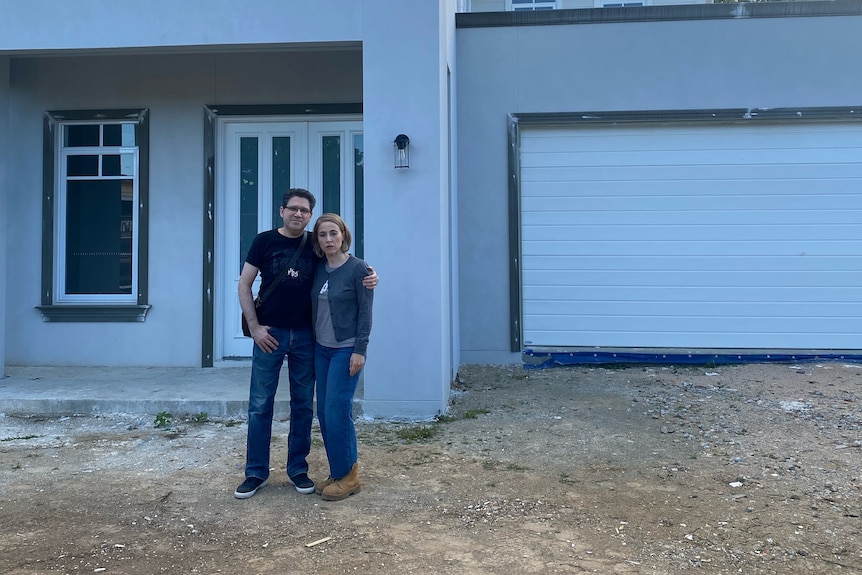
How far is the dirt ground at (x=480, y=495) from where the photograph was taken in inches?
127

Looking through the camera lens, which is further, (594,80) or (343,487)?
(594,80)

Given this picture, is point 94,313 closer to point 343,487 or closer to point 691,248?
point 343,487

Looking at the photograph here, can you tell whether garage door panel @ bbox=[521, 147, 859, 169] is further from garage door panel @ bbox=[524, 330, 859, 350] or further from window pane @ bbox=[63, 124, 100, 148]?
window pane @ bbox=[63, 124, 100, 148]

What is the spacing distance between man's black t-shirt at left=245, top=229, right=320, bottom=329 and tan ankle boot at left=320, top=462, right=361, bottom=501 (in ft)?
3.01

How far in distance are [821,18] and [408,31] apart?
17.8 feet

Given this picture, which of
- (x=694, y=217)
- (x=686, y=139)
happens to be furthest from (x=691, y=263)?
(x=686, y=139)

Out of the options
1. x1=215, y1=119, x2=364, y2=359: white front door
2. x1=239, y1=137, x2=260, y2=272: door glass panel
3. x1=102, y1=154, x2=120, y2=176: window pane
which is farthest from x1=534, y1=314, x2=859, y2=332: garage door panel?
x1=102, y1=154, x2=120, y2=176: window pane

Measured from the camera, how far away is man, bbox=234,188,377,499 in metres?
4.02

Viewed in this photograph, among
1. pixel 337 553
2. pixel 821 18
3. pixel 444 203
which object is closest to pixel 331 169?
pixel 444 203

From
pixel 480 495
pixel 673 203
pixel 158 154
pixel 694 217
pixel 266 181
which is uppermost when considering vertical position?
pixel 158 154

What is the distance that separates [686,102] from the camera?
8.10m

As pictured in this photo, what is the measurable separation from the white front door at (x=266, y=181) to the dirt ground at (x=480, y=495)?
1996 millimetres

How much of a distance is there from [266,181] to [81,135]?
83.4 inches

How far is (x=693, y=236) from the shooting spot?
8.18 metres
